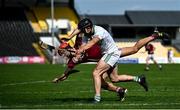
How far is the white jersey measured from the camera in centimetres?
1309

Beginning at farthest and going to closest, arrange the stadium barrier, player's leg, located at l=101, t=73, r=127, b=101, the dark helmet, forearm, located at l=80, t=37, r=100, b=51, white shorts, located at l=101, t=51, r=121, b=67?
the stadium barrier, player's leg, located at l=101, t=73, r=127, b=101, white shorts, located at l=101, t=51, r=121, b=67, the dark helmet, forearm, located at l=80, t=37, r=100, b=51

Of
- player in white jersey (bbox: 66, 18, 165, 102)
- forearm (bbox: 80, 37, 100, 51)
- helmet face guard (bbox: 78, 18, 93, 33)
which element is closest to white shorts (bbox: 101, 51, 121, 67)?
→ player in white jersey (bbox: 66, 18, 165, 102)

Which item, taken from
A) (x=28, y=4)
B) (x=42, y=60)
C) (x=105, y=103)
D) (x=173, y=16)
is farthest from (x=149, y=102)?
(x=173, y=16)

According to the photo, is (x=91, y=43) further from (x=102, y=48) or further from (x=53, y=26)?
(x=53, y=26)

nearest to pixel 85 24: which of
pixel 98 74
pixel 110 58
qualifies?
pixel 110 58

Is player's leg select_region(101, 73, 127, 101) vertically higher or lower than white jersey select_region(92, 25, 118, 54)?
lower

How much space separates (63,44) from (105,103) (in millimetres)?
2206

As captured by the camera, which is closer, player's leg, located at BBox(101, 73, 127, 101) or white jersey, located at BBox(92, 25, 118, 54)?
white jersey, located at BBox(92, 25, 118, 54)

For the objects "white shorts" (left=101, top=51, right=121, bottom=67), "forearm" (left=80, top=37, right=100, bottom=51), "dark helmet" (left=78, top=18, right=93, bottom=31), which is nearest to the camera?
"forearm" (left=80, top=37, right=100, bottom=51)

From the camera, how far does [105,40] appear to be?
43.6ft

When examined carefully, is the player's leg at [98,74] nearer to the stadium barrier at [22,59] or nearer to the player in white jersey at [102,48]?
the player in white jersey at [102,48]

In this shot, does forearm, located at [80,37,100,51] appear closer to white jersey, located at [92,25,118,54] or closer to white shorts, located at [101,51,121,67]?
white jersey, located at [92,25,118,54]

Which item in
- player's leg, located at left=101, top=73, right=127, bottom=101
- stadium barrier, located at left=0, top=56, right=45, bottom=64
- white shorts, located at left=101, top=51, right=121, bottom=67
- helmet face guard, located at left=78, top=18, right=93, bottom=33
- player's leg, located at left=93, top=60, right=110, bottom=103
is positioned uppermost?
helmet face guard, located at left=78, top=18, right=93, bottom=33

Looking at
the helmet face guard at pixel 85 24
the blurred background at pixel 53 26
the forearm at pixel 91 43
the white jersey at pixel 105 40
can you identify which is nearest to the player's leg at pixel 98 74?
the white jersey at pixel 105 40
